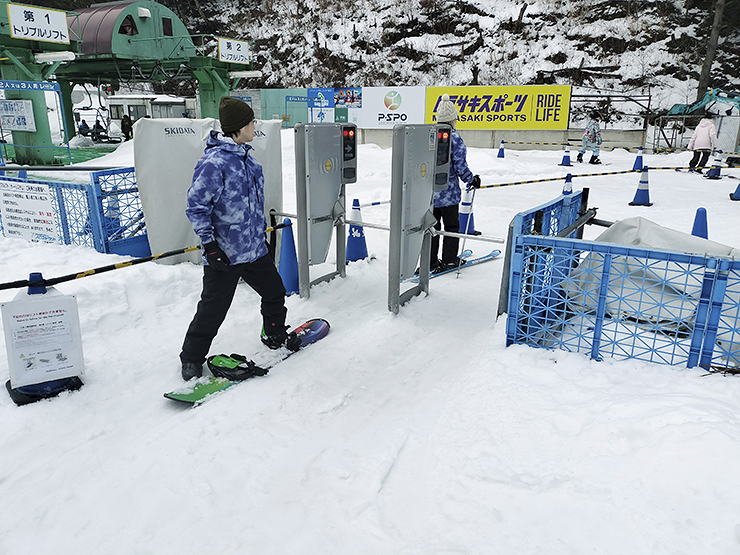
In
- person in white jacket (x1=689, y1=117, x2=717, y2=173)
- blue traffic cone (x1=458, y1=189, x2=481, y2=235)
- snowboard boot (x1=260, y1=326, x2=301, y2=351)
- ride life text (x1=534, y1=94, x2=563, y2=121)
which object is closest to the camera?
snowboard boot (x1=260, y1=326, x2=301, y2=351)

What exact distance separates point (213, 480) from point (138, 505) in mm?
351

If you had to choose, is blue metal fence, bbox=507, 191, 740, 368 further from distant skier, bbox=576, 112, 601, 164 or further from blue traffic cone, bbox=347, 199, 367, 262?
distant skier, bbox=576, 112, 601, 164

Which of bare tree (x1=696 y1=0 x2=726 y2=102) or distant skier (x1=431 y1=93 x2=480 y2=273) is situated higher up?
bare tree (x1=696 y1=0 x2=726 y2=102)

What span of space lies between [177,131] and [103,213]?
45.3 inches

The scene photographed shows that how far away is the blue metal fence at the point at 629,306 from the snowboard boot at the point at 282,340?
165 cm

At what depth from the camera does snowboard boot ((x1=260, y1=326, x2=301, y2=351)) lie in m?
4.16

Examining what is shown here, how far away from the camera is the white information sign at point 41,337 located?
10.7 feet

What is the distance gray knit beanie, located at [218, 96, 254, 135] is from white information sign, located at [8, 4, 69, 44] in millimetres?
13942

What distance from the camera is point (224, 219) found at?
352cm

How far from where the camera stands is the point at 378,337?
446 centimetres

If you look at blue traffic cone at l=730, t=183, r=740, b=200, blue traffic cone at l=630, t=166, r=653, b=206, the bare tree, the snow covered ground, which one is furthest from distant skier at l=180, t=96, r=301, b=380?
the bare tree

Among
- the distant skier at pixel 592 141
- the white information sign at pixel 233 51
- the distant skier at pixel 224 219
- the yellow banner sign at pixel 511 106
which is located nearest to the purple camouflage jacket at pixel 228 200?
the distant skier at pixel 224 219

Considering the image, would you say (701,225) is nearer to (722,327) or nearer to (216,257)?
(722,327)

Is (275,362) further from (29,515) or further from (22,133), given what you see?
(22,133)
